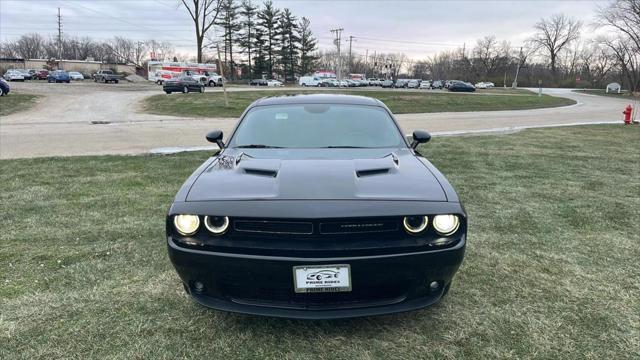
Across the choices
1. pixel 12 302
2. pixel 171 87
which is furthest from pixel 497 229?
pixel 171 87

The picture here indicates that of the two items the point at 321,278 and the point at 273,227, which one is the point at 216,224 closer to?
the point at 273,227

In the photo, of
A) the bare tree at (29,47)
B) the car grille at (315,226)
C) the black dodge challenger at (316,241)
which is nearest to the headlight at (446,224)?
the black dodge challenger at (316,241)

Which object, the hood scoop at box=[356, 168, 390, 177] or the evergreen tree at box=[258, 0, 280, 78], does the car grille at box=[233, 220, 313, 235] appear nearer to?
the hood scoop at box=[356, 168, 390, 177]

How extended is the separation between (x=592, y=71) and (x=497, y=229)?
105260mm

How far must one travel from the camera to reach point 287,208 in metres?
2.28

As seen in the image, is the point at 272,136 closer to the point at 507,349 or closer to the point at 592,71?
the point at 507,349

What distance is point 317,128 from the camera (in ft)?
12.0

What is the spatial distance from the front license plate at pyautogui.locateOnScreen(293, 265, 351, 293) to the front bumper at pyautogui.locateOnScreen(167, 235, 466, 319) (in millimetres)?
28

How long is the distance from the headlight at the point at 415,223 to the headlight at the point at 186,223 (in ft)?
3.74

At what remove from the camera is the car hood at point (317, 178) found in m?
2.42

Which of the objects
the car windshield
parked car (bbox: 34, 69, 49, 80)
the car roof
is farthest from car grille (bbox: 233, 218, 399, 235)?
parked car (bbox: 34, 69, 49, 80)

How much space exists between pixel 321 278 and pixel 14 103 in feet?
87.1

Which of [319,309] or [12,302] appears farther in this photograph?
[12,302]

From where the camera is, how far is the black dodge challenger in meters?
2.29
